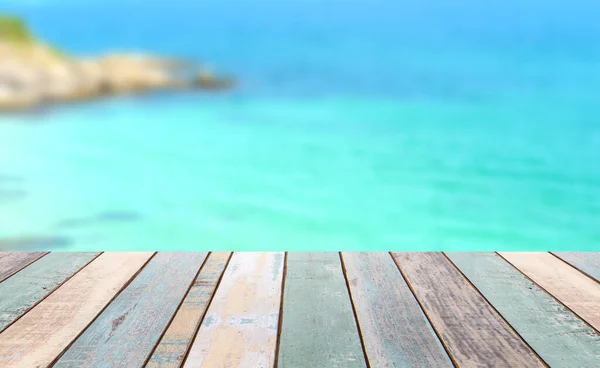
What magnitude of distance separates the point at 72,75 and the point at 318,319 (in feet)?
19.8

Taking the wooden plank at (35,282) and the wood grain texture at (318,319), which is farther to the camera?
the wooden plank at (35,282)

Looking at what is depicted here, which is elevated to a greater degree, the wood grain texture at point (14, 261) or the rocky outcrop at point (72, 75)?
the rocky outcrop at point (72, 75)

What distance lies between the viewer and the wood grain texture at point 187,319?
105 centimetres

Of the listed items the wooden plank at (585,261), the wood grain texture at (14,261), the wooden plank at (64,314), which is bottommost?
the wooden plank at (64,314)

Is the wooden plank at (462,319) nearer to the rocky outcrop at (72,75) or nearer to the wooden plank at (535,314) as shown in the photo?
the wooden plank at (535,314)

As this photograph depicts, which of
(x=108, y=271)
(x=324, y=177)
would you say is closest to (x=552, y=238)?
(x=324, y=177)

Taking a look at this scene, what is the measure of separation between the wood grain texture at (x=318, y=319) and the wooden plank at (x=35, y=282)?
1.70 ft

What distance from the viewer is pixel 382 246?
15.7 feet

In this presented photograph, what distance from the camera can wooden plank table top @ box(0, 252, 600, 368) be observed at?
107 cm

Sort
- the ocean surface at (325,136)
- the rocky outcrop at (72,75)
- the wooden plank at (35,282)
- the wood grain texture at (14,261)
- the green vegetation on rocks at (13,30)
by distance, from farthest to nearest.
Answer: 1. the green vegetation on rocks at (13,30)
2. the rocky outcrop at (72,75)
3. the ocean surface at (325,136)
4. the wood grain texture at (14,261)
5. the wooden plank at (35,282)

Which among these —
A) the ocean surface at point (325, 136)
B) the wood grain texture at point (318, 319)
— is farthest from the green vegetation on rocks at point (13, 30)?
the wood grain texture at point (318, 319)

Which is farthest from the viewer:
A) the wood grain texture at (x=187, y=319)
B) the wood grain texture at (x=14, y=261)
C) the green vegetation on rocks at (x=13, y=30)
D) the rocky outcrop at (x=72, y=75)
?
the green vegetation on rocks at (x=13, y=30)

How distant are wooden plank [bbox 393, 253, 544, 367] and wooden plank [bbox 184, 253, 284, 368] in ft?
1.01

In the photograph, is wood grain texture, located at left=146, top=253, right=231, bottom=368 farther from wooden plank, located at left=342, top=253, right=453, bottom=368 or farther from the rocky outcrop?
the rocky outcrop
